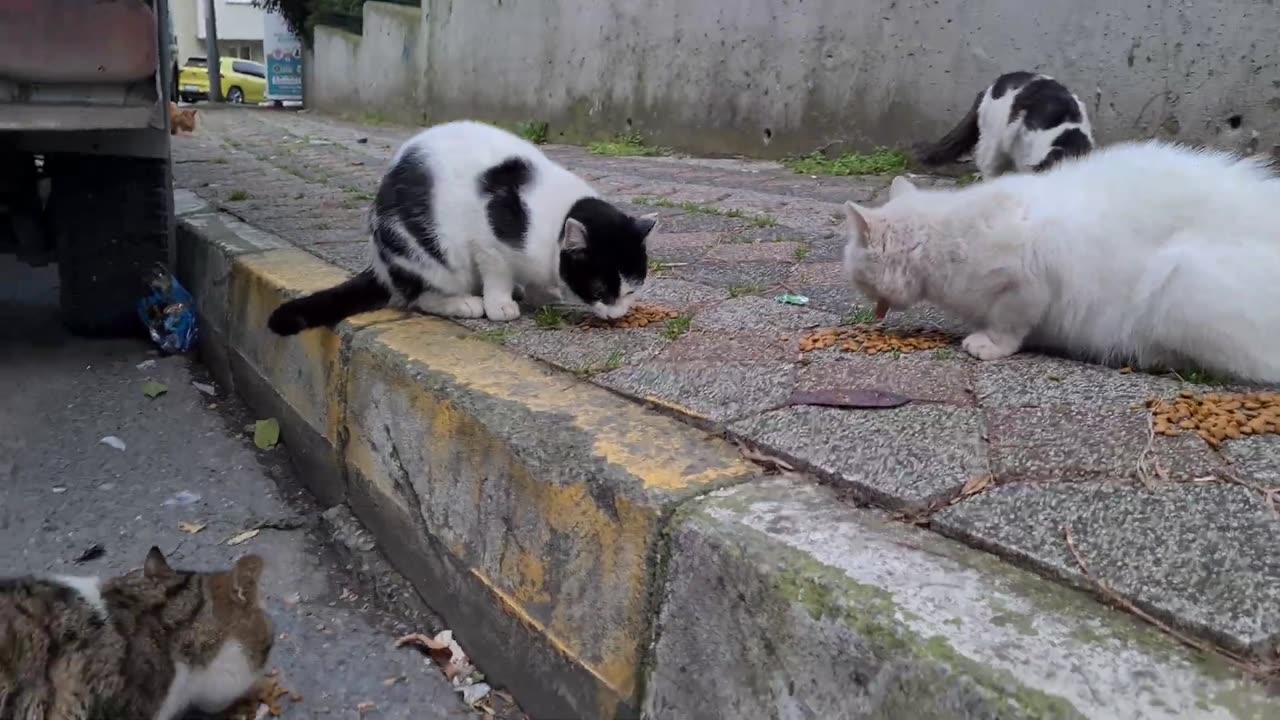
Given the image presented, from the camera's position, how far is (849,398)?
187 centimetres

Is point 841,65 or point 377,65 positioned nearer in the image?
point 841,65

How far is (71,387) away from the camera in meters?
3.56

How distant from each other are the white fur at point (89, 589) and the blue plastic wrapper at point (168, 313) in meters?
2.40

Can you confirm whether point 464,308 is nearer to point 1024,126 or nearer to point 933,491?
point 933,491

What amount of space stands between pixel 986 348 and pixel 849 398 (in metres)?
0.53

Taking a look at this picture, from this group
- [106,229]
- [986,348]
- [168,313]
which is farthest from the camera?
Result: [168,313]

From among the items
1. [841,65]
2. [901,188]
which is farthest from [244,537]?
[841,65]

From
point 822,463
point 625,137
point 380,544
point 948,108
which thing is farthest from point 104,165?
point 625,137

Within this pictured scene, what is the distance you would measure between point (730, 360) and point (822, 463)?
0.67 meters

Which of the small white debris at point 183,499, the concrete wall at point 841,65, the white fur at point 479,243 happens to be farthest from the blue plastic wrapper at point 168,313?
the concrete wall at point 841,65

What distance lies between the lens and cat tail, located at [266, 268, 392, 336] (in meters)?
2.72

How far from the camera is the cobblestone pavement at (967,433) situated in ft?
3.94

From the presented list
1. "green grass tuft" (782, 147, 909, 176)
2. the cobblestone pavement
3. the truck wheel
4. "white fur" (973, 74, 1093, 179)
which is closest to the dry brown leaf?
the cobblestone pavement

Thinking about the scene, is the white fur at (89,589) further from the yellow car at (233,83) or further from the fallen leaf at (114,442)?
the yellow car at (233,83)
